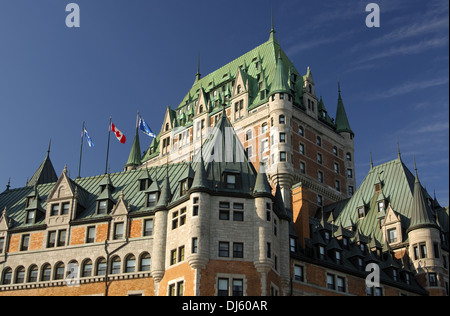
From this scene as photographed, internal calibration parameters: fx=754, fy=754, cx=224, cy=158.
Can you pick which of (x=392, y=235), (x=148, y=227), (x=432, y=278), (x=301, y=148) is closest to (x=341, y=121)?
(x=301, y=148)

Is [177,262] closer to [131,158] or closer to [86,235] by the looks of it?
[86,235]

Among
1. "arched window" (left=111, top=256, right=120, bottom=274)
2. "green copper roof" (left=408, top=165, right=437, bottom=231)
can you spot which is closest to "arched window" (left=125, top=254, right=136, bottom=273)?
"arched window" (left=111, top=256, right=120, bottom=274)

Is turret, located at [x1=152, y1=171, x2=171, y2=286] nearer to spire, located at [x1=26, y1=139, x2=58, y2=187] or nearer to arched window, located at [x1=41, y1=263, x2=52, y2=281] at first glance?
arched window, located at [x1=41, y1=263, x2=52, y2=281]

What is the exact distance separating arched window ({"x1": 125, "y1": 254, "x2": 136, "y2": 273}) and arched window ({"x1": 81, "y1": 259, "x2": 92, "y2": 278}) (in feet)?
11.2

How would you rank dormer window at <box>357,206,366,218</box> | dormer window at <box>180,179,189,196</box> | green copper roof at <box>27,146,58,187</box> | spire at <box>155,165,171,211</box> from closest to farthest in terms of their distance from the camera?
1. dormer window at <box>180,179,189,196</box>
2. spire at <box>155,165,171,211</box>
3. dormer window at <box>357,206,366,218</box>
4. green copper roof at <box>27,146,58,187</box>

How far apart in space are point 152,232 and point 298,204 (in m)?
16.2

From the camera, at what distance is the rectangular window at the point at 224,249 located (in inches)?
2318

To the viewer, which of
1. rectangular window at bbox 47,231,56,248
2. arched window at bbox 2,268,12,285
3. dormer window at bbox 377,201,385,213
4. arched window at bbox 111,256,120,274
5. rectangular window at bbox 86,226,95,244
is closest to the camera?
arched window at bbox 111,256,120,274

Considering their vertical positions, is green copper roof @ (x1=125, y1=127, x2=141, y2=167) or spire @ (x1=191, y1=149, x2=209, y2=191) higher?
green copper roof @ (x1=125, y1=127, x2=141, y2=167)

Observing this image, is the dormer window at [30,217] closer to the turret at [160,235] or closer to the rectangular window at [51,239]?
the rectangular window at [51,239]

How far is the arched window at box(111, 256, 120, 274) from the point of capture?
63.3 metres
